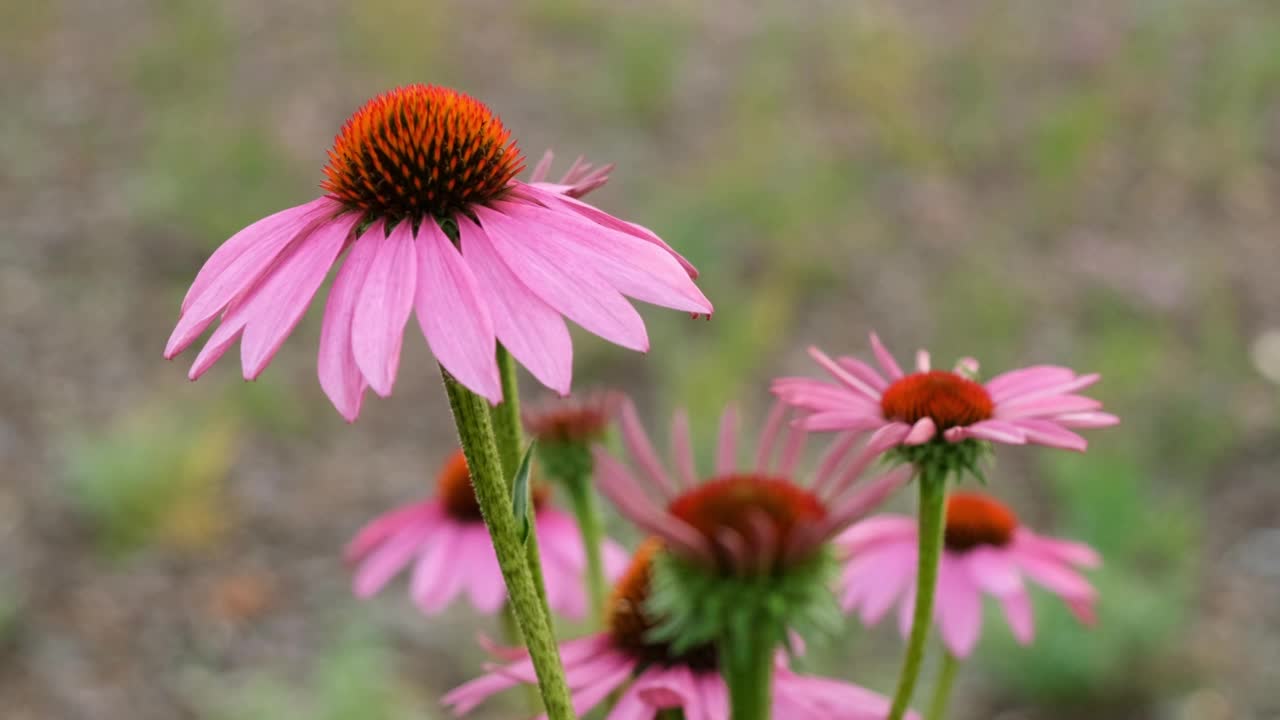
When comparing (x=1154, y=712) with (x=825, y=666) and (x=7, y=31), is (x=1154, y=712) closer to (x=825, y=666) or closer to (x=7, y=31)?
(x=825, y=666)

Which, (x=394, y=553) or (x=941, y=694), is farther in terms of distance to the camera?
(x=394, y=553)

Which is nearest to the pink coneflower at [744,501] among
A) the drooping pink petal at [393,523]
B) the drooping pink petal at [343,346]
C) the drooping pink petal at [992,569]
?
the drooping pink petal at [343,346]

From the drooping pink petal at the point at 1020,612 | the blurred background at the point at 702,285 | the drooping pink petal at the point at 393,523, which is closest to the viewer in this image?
the drooping pink petal at the point at 1020,612

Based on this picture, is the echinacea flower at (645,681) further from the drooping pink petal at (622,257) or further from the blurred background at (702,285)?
the blurred background at (702,285)

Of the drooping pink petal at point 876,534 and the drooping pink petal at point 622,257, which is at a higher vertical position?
the drooping pink petal at point 622,257

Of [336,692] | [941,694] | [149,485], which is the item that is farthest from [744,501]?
[149,485]

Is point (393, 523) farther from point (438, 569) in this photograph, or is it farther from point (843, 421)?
point (843, 421)

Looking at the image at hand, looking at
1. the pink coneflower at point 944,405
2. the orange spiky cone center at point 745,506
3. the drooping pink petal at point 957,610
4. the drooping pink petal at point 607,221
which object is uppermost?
the drooping pink petal at point 607,221
